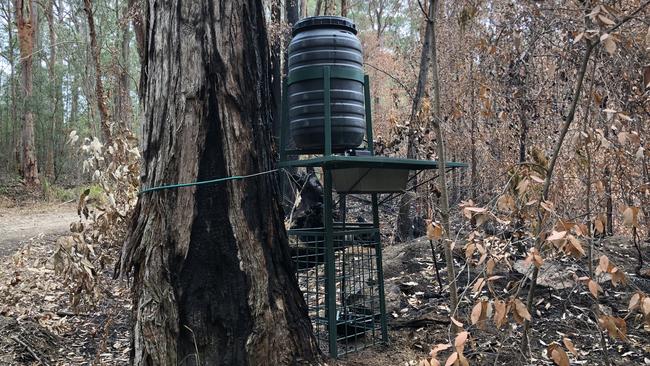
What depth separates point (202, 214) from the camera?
2.46 m

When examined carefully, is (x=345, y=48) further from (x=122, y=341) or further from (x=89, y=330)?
(x=89, y=330)

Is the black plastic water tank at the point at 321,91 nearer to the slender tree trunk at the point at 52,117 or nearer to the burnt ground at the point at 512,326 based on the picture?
the burnt ground at the point at 512,326

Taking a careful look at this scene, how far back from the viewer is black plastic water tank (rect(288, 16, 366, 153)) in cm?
303

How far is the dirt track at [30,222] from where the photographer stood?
27.0ft

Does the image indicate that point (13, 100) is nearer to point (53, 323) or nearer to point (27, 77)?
point (27, 77)

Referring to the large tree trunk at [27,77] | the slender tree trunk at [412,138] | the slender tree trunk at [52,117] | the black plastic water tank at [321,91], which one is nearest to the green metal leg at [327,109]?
the black plastic water tank at [321,91]

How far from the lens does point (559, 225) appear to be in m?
1.78

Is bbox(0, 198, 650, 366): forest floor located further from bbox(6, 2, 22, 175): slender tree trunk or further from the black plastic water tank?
bbox(6, 2, 22, 175): slender tree trunk

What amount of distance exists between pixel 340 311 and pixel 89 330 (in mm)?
1819

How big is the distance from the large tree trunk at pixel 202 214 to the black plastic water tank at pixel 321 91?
0.53 metres

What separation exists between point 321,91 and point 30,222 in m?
9.79

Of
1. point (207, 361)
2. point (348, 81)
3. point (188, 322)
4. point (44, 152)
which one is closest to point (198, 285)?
point (188, 322)

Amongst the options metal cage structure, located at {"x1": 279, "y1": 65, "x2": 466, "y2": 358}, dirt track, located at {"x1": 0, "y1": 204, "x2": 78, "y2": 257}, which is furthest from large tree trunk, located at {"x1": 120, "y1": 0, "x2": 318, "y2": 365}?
dirt track, located at {"x1": 0, "y1": 204, "x2": 78, "y2": 257}

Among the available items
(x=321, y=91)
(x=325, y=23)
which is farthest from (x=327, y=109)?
(x=325, y=23)
